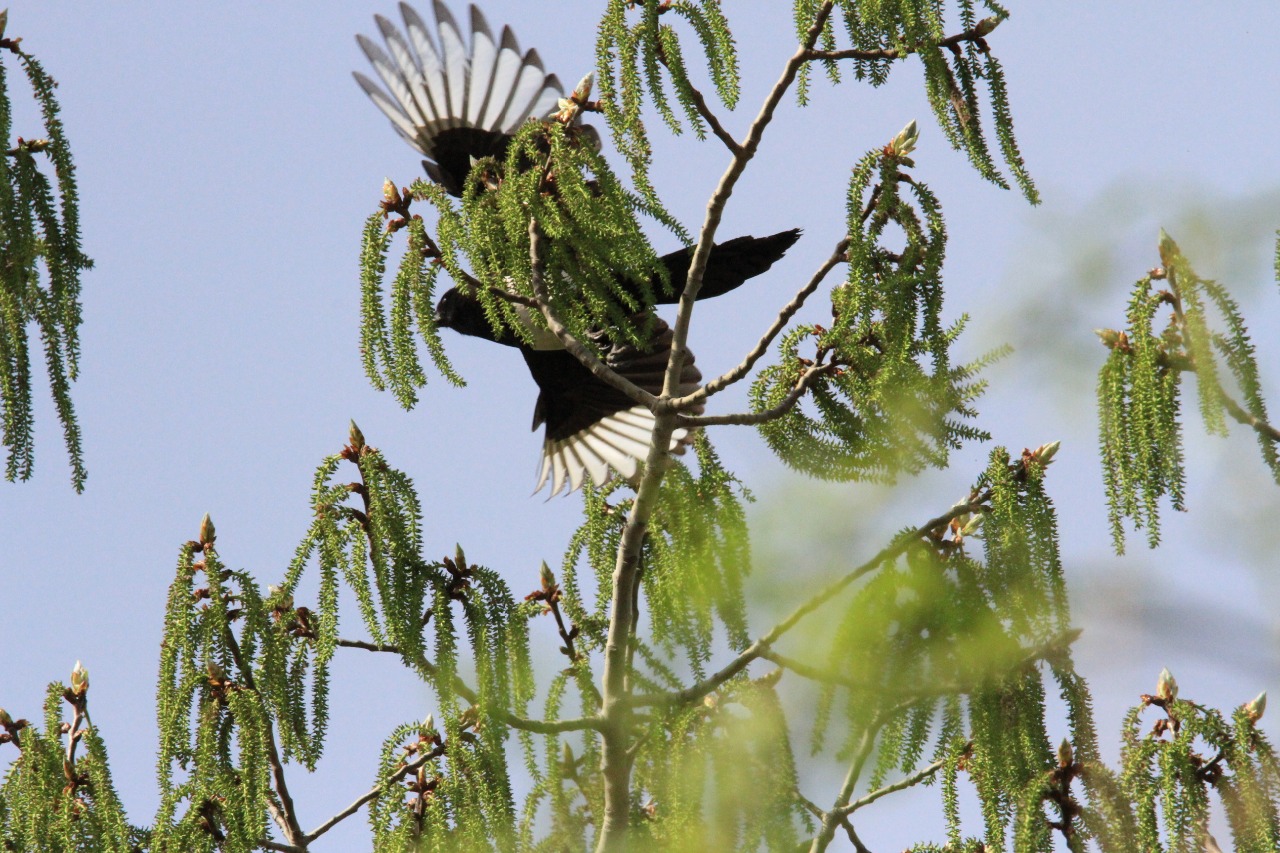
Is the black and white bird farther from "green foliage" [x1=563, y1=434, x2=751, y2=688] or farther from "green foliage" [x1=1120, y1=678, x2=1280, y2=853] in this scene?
"green foliage" [x1=1120, y1=678, x2=1280, y2=853]

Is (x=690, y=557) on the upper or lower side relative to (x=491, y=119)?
lower

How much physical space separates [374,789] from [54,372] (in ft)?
5.05

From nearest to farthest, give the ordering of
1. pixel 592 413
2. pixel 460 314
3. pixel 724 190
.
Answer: pixel 724 190
pixel 592 413
pixel 460 314

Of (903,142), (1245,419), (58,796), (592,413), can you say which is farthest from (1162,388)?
(592,413)

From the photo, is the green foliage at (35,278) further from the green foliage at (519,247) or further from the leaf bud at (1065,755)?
the leaf bud at (1065,755)

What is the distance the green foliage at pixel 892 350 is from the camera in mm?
2920

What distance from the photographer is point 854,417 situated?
10.9 feet

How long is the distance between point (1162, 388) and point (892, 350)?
0.60m

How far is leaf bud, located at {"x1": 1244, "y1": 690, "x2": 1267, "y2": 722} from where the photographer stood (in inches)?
111

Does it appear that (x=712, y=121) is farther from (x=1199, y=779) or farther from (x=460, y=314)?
(x=460, y=314)

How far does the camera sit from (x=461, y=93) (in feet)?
16.1

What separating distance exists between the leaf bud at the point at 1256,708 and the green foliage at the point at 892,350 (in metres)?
0.81

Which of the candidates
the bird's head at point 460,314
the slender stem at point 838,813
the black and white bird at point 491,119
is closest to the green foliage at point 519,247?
the black and white bird at point 491,119

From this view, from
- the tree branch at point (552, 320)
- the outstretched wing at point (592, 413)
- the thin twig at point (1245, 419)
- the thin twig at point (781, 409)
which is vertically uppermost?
the outstretched wing at point (592, 413)
